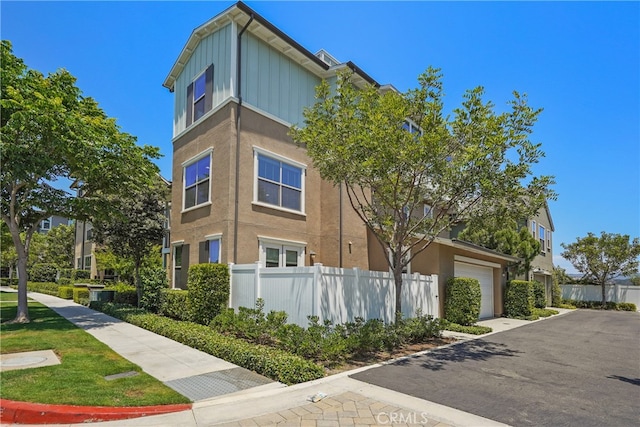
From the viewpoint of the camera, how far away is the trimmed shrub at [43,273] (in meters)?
40.7

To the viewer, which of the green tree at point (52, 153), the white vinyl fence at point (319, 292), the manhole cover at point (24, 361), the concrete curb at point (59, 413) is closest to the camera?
the concrete curb at point (59, 413)

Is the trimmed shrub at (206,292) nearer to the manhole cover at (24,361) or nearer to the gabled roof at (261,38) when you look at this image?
the manhole cover at (24,361)

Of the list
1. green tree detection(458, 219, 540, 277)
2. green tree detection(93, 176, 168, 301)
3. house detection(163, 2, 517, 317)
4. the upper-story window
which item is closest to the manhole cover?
house detection(163, 2, 517, 317)

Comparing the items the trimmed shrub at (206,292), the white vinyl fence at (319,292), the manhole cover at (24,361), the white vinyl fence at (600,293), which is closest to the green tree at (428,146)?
the white vinyl fence at (319,292)

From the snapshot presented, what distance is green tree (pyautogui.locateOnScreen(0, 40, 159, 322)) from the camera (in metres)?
11.3

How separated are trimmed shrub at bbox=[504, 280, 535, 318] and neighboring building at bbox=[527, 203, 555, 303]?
29.2ft

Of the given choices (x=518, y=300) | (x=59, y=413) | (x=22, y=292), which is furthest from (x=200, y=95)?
(x=518, y=300)

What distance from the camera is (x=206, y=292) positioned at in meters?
11.7

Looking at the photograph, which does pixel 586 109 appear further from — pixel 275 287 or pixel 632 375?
pixel 275 287

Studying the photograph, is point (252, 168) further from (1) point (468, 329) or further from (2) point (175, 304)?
(1) point (468, 329)

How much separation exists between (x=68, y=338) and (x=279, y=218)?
23.9ft

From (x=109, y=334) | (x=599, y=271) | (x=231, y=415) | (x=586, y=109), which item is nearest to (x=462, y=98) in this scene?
(x=586, y=109)

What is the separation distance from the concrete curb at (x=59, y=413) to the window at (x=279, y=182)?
8.95 metres

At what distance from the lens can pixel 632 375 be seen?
8.15 metres
